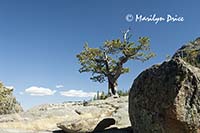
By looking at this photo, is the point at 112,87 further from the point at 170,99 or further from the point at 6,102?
the point at 170,99

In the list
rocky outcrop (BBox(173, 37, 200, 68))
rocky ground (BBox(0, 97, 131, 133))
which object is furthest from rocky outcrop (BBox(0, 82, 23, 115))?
rocky ground (BBox(0, 97, 131, 133))

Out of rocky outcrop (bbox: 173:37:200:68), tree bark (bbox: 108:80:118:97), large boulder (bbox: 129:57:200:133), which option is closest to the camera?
large boulder (bbox: 129:57:200:133)

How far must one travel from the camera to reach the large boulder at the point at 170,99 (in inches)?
396

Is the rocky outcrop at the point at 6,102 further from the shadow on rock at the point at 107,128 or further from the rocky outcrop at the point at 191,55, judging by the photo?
the shadow on rock at the point at 107,128

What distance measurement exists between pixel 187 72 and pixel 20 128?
391 inches

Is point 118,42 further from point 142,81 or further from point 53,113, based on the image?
point 142,81

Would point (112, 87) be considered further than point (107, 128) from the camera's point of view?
Yes

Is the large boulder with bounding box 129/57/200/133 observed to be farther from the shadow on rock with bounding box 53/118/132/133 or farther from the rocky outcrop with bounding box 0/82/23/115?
the rocky outcrop with bounding box 0/82/23/115

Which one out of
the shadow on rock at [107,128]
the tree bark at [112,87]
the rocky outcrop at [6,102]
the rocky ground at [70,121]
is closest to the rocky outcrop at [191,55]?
the rocky ground at [70,121]

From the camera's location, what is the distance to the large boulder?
10.0 metres

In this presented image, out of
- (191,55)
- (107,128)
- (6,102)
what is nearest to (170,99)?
(107,128)

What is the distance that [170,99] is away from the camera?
10117 mm

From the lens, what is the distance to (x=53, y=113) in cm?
1967

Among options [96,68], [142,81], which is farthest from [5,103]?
[142,81]
